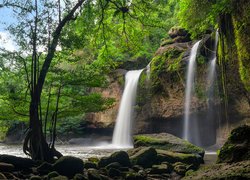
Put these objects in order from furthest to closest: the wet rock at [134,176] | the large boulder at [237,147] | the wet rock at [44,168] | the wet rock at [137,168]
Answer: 1. the wet rock at [137,168]
2. the wet rock at [44,168]
3. the wet rock at [134,176]
4. the large boulder at [237,147]

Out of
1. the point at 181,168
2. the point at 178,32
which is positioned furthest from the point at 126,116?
the point at 181,168

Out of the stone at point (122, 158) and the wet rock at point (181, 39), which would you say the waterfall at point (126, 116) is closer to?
the wet rock at point (181, 39)

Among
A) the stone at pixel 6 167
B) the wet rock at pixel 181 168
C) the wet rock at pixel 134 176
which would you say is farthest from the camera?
the wet rock at pixel 181 168

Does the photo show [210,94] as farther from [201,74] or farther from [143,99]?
[143,99]

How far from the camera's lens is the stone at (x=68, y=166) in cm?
1024

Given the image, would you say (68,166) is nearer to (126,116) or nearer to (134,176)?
(134,176)

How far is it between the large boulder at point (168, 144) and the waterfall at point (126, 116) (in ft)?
32.8

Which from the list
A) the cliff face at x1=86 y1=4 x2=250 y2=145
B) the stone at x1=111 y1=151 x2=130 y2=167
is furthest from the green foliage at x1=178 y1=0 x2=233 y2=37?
the stone at x1=111 y1=151 x2=130 y2=167

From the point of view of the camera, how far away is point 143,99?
25172 mm

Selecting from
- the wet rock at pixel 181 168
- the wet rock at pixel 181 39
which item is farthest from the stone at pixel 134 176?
the wet rock at pixel 181 39

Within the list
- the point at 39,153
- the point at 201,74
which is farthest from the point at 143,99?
the point at 39,153

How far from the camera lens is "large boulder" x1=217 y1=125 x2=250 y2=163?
7.43 meters

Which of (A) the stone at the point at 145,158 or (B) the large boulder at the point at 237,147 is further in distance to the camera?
(A) the stone at the point at 145,158

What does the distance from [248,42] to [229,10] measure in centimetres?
176
